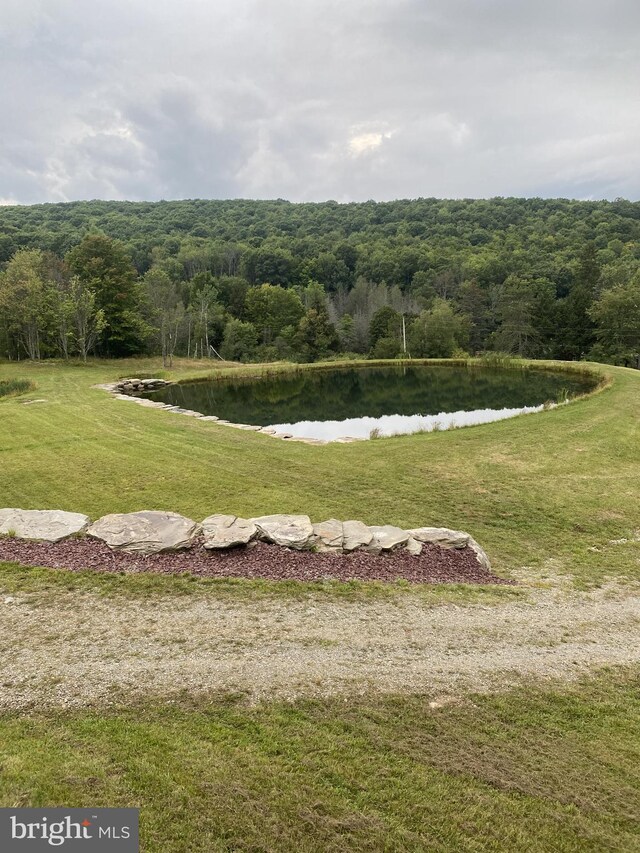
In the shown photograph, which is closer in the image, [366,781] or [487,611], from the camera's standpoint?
[366,781]

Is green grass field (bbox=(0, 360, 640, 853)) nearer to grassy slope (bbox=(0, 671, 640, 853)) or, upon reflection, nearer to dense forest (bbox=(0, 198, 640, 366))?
grassy slope (bbox=(0, 671, 640, 853))

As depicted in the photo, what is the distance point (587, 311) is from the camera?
143ft

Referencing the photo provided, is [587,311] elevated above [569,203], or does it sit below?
below

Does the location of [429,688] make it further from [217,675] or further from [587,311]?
[587,311]

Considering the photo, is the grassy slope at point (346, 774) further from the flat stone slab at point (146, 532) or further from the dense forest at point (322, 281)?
the dense forest at point (322, 281)

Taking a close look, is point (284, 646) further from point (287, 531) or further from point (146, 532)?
point (146, 532)

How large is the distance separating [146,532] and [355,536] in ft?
11.0

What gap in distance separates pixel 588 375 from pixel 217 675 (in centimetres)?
3220

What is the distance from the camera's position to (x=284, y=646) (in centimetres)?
527

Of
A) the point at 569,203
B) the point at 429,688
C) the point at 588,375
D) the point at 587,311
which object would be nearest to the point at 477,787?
the point at 429,688

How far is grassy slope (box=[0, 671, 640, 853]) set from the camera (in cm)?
323

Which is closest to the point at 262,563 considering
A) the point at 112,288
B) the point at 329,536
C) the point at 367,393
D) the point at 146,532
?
the point at 329,536

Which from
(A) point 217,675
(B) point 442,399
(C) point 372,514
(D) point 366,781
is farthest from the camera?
(B) point 442,399

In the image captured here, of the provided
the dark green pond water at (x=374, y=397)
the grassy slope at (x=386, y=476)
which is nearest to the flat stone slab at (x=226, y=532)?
the grassy slope at (x=386, y=476)
